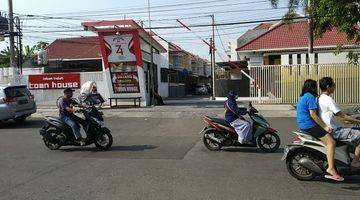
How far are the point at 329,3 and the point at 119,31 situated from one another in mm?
13463

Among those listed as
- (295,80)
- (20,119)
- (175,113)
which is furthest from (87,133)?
(295,80)

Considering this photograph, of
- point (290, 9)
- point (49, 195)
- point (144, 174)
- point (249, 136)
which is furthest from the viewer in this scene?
point (290, 9)

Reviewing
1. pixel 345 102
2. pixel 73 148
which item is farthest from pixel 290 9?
pixel 73 148

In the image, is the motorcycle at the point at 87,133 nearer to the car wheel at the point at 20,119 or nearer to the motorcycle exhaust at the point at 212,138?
the motorcycle exhaust at the point at 212,138

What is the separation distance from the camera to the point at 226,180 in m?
8.88

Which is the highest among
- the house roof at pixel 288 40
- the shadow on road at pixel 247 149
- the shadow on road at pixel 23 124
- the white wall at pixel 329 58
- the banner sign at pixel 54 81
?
the house roof at pixel 288 40

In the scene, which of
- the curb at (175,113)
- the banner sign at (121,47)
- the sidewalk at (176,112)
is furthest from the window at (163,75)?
the curb at (175,113)

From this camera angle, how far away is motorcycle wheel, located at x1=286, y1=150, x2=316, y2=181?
872 centimetres

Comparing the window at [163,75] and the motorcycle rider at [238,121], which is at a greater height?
the window at [163,75]

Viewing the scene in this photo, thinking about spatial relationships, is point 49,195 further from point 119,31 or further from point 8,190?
point 119,31

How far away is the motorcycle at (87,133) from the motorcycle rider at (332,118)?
604cm

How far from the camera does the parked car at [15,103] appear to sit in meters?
19.4

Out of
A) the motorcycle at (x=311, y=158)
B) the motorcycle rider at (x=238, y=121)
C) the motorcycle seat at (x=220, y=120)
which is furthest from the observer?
the motorcycle seat at (x=220, y=120)

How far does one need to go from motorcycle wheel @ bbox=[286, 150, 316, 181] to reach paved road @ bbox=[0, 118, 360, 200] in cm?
12
